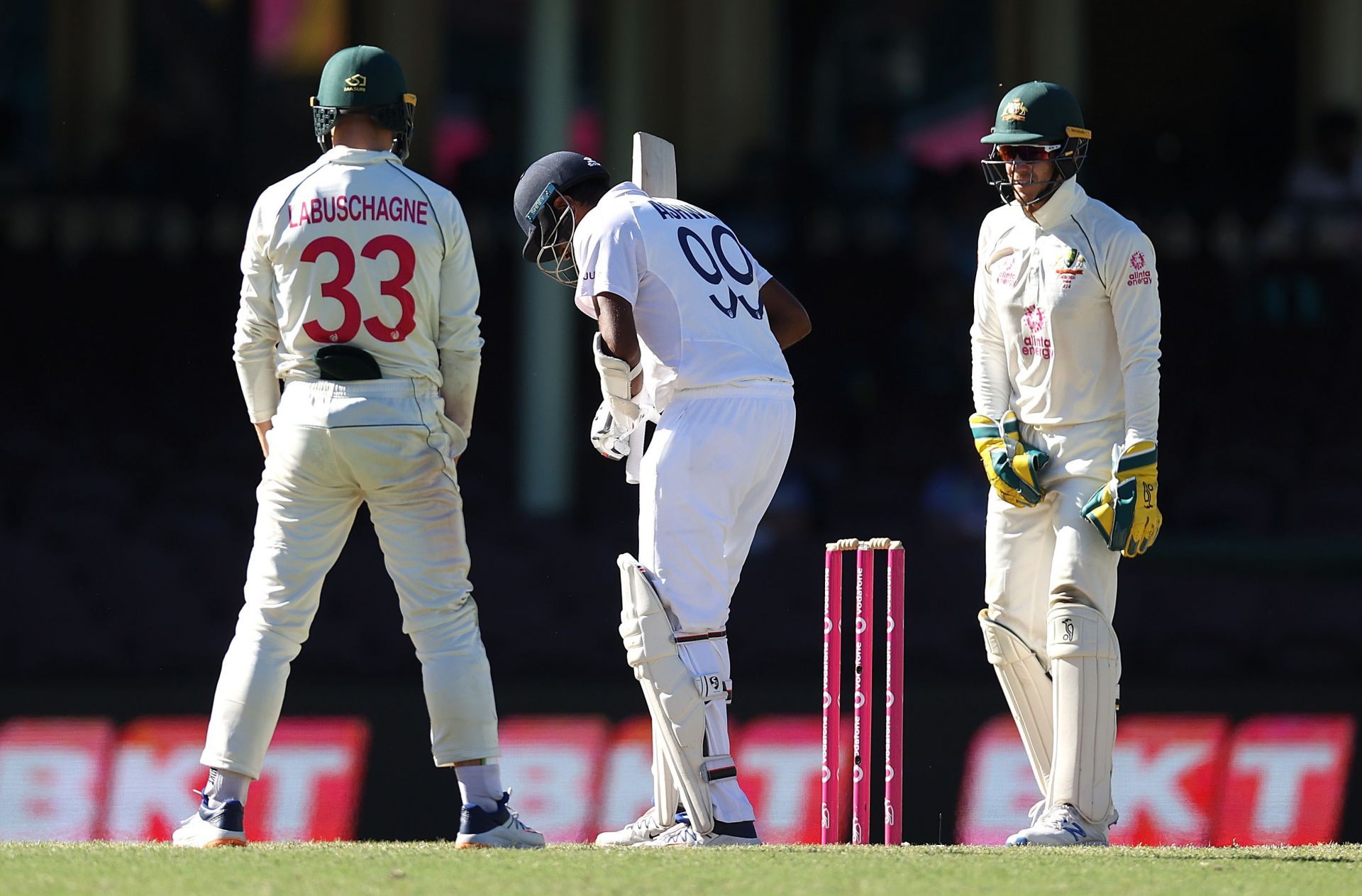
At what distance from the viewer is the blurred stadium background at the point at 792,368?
6188mm

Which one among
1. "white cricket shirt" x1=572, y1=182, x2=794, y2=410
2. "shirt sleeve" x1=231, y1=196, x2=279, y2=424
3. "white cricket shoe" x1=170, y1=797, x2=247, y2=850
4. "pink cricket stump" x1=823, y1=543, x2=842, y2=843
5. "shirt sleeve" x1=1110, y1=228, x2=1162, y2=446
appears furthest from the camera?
"pink cricket stump" x1=823, y1=543, x2=842, y2=843

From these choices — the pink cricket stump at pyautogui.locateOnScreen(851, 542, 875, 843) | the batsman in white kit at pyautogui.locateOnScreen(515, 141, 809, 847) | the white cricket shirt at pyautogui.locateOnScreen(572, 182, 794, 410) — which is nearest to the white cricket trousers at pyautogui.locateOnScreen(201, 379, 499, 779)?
the batsman in white kit at pyautogui.locateOnScreen(515, 141, 809, 847)

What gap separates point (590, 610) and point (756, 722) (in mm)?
1615

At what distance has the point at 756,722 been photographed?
628 cm

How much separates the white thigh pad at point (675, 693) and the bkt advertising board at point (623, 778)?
1.69 meters

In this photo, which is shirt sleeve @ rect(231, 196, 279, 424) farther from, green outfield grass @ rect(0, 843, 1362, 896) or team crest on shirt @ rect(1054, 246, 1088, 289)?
team crest on shirt @ rect(1054, 246, 1088, 289)

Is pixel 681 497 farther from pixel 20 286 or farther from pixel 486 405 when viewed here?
→ pixel 20 286

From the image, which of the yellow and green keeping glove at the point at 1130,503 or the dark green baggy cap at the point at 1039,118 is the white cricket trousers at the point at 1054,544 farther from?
the dark green baggy cap at the point at 1039,118

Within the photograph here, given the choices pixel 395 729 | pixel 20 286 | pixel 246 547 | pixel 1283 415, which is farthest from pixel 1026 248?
pixel 20 286

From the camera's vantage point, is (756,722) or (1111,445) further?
(756,722)

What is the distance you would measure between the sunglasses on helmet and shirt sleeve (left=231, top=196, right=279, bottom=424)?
1.70 metres

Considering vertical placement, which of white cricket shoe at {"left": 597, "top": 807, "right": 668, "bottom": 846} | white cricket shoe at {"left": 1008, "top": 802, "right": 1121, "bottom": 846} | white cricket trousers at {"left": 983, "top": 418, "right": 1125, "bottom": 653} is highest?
white cricket trousers at {"left": 983, "top": 418, "right": 1125, "bottom": 653}

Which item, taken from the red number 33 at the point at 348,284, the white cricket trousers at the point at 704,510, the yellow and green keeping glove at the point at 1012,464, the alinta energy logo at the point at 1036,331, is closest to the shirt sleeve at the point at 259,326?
the red number 33 at the point at 348,284

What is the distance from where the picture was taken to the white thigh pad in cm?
442
